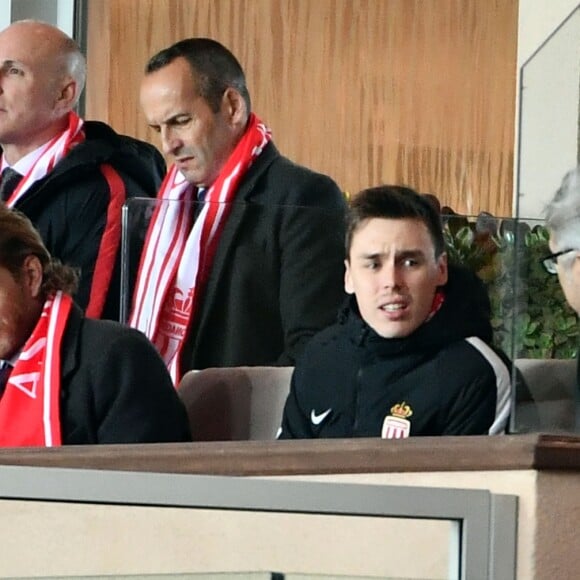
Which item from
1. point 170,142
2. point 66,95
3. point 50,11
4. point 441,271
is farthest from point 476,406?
point 50,11

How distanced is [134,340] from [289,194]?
1.42 feet

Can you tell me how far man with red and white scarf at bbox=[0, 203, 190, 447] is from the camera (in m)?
2.34

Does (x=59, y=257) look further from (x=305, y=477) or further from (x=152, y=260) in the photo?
(x=305, y=477)

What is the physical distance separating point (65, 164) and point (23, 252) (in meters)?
0.50

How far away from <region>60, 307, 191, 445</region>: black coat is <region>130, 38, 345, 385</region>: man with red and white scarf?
16 cm

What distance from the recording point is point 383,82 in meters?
5.25

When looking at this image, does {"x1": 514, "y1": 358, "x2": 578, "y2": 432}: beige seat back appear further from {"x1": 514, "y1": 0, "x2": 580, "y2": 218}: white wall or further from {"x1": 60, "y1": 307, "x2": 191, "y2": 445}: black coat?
{"x1": 60, "y1": 307, "x2": 191, "y2": 445}: black coat

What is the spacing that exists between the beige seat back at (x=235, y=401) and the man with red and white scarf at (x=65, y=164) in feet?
1.14

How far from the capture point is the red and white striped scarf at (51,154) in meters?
2.96

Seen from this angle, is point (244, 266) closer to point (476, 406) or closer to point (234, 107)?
point (234, 107)

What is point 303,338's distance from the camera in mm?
2482

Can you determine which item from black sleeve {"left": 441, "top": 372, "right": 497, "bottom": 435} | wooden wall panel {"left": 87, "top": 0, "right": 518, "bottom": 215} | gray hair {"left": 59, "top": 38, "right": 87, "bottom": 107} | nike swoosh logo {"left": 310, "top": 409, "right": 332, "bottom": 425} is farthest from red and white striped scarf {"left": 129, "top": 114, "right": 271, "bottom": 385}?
wooden wall panel {"left": 87, "top": 0, "right": 518, "bottom": 215}

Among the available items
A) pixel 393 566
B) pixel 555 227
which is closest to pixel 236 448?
pixel 393 566

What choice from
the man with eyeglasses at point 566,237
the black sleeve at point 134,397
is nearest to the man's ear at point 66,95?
the black sleeve at point 134,397
